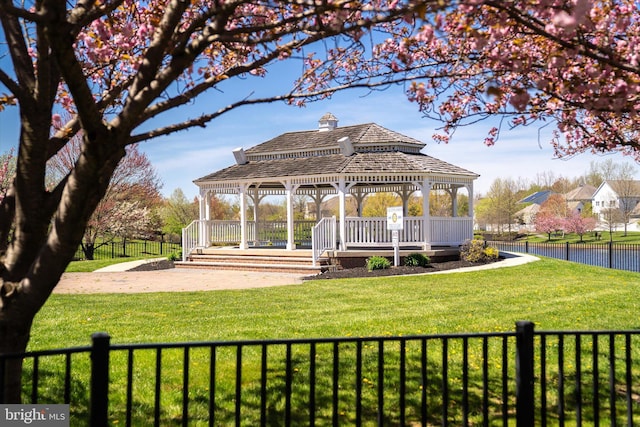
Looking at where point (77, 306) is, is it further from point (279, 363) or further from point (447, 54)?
point (447, 54)

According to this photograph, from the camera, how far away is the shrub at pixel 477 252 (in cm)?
2219

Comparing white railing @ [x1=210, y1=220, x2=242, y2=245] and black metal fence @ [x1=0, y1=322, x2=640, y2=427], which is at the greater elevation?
white railing @ [x1=210, y1=220, x2=242, y2=245]

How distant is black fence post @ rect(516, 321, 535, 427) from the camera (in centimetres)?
430

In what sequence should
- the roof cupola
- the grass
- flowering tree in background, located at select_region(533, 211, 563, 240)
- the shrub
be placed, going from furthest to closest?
1. flowering tree in background, located at select_region(533, 211, 563, 240)
2. the roof cupola
3. the shrub
4. the grass

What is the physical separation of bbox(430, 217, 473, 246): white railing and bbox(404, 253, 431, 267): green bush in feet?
5.96

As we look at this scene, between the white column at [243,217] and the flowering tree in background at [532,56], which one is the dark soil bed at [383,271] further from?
the flowering tree in background at [532,56]

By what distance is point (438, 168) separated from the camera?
23.7 m

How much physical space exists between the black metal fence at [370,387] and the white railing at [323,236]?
13.0m

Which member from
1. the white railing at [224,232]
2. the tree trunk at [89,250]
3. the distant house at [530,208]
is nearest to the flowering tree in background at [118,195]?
the tree trunk at [89,250]

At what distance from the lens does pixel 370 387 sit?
642cm

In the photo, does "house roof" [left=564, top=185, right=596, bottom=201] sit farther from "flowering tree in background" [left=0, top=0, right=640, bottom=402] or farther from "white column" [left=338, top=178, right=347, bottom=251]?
"flowering tree in background" [left=0, top=0, right=640, bottom=402]

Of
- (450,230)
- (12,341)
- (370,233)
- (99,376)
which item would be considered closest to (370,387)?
(99,376)

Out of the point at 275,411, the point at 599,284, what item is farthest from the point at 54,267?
the point at 599,284

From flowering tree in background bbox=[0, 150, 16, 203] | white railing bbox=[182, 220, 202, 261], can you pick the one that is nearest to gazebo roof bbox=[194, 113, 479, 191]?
white railing bbox=[182, 220, 202, 261]
